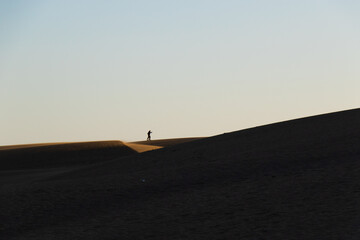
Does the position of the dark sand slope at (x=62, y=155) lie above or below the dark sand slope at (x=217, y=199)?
above

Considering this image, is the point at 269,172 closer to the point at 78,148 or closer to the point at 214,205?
the point at 214,205

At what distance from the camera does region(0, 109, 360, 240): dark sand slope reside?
500 inches

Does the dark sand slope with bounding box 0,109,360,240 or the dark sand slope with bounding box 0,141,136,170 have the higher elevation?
the dark sand slope with bounding box 0,141,136,170

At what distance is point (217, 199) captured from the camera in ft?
50.8

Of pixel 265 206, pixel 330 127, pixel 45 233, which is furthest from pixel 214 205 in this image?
pixel 330 127

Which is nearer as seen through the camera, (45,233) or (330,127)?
(45,233)

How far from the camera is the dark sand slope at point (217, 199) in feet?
41.7

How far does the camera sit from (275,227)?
12.3 meters

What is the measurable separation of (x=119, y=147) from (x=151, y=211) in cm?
3871

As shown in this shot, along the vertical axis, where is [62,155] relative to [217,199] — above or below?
above

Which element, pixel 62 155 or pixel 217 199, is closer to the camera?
pixel 217 199

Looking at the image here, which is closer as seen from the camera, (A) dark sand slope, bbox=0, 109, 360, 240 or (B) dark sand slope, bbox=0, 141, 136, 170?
(A) dark sand slope, bbox=0, 109, 360, 240

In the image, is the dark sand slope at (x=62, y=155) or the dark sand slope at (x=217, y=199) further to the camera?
the dark sand slope at (x=62, y=155)

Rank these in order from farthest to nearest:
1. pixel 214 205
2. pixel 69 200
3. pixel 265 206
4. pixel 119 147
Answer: pixel 119 147 → pixel 69 200 → pixel 214 205 → pixel 265 206
